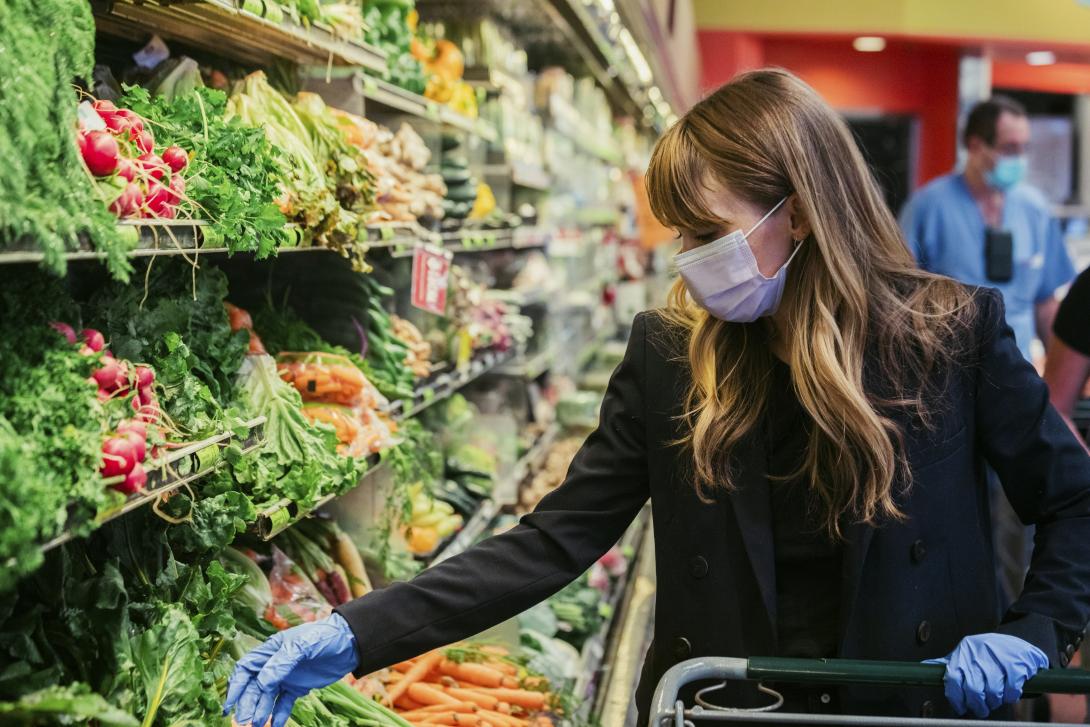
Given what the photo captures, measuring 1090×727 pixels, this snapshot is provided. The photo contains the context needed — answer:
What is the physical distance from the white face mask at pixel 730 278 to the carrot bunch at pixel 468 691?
1530mm

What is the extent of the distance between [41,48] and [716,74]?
13.1 metres

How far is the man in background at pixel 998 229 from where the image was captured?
21.4ft

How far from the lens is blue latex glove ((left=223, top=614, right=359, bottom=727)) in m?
1.99

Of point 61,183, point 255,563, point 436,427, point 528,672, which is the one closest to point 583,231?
point 436,427

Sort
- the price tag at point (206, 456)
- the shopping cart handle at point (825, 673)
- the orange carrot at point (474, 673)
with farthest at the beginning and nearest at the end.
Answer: the orange carrot at point (474, 673) → the price tag at point (206, 456) → the shopping cart handle at point (825, 673)

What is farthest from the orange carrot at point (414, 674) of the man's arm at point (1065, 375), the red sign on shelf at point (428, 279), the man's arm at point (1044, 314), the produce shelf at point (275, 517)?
the man's arm at point (1044, 314)

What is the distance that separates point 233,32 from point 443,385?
5.47ft

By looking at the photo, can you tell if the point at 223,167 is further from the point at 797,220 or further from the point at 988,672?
the point at 988,672

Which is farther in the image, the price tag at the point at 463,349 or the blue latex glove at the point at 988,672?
the price tag at the point at 463,349

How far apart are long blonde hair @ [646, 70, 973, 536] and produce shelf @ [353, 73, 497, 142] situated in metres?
1.58

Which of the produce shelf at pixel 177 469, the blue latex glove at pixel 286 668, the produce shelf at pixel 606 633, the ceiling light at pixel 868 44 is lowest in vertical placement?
the produce shelf at pixel 606 633

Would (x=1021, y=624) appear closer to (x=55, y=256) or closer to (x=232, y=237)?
(x=232, y=237)

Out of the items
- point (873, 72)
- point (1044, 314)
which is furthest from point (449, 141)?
point (873, 72)

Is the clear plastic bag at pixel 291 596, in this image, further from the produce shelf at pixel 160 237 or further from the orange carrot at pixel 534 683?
the produce shelf at pixel 160 237
